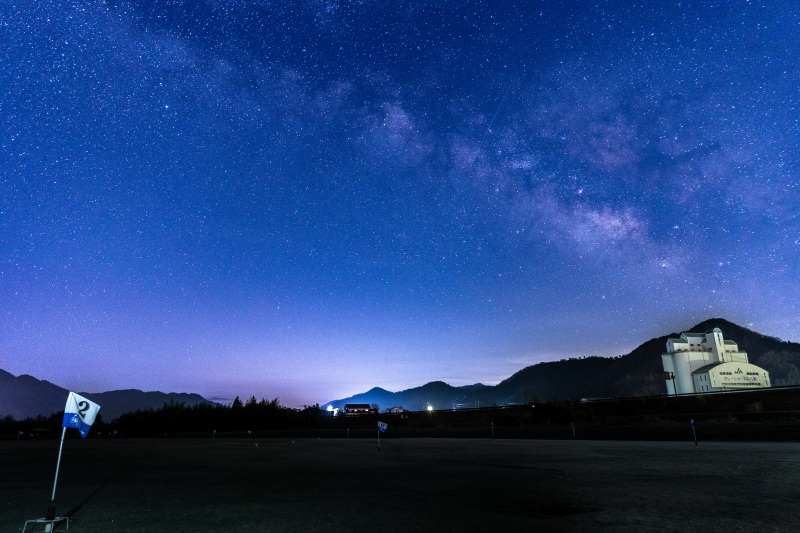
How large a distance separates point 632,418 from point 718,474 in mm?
42003

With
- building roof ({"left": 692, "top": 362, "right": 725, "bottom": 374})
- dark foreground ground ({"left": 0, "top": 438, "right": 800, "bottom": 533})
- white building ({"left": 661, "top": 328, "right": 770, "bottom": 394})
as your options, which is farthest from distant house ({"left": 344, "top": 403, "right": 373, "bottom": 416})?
dark foreground ground ({"left": 0, "top": 438, "right": 800, "bottom": 533})

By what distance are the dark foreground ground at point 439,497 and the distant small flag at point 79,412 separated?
175cm

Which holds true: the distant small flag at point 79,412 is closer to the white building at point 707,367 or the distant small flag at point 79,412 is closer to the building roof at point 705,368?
the white building at point 707,367

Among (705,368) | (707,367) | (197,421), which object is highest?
(707,367)

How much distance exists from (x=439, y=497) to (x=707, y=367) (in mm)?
100289

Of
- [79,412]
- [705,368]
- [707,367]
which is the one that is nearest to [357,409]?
[705,368]

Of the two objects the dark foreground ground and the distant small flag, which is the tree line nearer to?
the dark foreground ground

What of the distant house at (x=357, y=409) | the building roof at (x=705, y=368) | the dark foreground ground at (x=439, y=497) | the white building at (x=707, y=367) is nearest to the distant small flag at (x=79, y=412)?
the dark foreground ground at (x=439, y=497)

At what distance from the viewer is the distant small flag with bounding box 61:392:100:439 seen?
9.27m

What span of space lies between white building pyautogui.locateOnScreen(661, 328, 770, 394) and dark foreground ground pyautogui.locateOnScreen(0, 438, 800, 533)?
85.2 metres

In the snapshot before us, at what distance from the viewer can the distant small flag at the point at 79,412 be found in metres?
9.27

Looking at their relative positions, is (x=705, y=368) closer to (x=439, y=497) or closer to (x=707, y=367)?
(x=707, y=367)

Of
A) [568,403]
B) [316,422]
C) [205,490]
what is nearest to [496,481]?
[205,490]

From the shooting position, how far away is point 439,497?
35.9 feet
